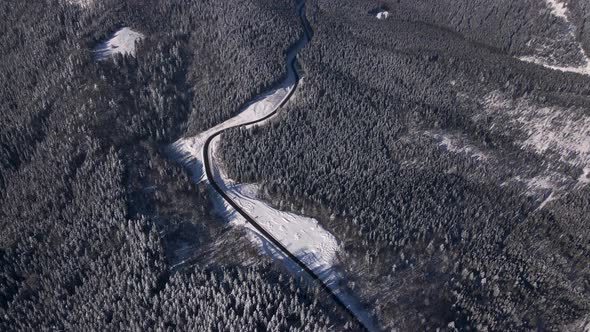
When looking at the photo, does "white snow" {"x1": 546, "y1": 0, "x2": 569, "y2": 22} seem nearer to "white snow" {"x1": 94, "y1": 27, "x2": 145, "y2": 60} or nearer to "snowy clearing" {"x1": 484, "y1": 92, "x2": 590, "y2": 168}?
"snowy clearing" {"x1": 484, "y1": 92, "x2": 590, "y2": 168}

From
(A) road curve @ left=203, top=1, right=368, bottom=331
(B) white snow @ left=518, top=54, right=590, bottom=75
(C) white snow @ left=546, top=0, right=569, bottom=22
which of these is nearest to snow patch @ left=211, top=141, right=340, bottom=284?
(A) road curve @ left=203, top=1, right=368, bottom=331

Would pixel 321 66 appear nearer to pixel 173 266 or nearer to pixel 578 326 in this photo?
pixel 173 266

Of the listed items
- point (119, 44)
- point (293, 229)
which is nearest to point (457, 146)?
point (293, 229)

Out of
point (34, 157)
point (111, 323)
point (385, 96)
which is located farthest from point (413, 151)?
point (34, 157)

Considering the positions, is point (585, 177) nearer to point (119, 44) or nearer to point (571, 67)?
point (571, 67)

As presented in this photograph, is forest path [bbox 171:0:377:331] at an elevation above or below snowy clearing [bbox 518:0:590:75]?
below

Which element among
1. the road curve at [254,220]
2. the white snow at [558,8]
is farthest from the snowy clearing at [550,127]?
the white snow at [558,8]
